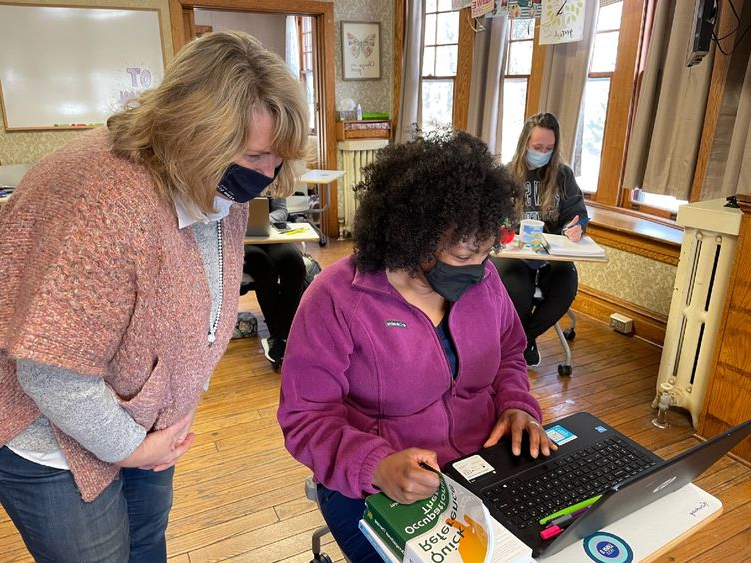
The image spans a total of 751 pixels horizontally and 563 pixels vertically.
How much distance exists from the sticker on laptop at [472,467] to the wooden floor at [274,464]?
989mm

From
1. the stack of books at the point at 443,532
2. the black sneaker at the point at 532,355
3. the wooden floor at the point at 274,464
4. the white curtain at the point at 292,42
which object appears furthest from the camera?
the white curtain at the point at 292,42

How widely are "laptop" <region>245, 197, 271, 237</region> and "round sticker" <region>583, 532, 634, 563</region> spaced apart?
7.74ft

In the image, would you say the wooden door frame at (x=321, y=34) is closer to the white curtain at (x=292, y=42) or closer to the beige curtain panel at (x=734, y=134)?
the white curtain at (x=292, y=42)

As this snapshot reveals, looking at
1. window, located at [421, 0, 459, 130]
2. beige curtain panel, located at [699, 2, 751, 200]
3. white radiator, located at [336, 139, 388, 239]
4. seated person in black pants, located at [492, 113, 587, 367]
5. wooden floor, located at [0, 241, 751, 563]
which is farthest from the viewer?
white radiator, located at [336, 139, 388, 239]

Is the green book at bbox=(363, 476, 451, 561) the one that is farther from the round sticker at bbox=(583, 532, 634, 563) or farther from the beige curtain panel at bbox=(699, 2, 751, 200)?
the beige curtain panel at bbox=(699, 2, 751, 200)

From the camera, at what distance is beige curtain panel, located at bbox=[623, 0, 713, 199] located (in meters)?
2.84

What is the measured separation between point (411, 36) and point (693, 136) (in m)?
2.94

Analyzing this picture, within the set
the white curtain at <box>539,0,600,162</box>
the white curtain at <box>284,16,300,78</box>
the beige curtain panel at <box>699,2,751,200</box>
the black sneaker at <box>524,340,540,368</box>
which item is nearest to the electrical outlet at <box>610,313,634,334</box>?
the black sneaker at <box>524,340,540,368</box>

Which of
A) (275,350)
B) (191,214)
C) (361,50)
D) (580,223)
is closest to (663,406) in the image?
(580,223)

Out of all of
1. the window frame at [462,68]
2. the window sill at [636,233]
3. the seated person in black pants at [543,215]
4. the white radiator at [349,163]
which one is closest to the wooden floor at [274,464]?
the seated person in black pants at [543,215]

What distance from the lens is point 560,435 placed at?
109cm

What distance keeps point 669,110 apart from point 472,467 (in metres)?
2.77

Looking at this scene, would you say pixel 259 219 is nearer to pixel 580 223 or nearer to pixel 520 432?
pixel 580 223

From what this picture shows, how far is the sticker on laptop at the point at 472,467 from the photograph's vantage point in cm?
96
